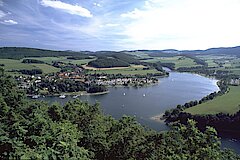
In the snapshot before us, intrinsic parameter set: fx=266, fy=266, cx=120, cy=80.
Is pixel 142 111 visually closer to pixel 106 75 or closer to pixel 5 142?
pixel 5 142

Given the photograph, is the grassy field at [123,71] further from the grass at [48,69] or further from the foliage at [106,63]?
the grass at [48,69]

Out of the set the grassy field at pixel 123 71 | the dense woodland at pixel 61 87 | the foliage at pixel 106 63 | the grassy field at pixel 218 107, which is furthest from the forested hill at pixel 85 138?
the foliage at pixel 106 63

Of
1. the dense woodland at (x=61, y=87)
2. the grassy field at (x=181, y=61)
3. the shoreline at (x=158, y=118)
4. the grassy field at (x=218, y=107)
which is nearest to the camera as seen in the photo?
the shoreline at (x=158, y=118)

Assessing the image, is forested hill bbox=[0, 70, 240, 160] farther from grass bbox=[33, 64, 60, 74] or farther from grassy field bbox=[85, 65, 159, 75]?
grassy field bbox=[85, 65, 159, 75]

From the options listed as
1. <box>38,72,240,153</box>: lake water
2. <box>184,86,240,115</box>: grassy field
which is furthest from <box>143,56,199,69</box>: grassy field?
<box>184,86,240,115</box>: grassy field

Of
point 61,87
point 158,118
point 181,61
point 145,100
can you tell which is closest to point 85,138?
point 158,118

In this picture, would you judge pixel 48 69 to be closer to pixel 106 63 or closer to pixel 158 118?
pixel 106 63

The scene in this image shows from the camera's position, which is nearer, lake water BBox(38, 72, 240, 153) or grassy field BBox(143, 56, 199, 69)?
lake water BBox(38, 72, 240, 153)

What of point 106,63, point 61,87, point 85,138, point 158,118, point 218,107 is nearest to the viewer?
point 85,138
